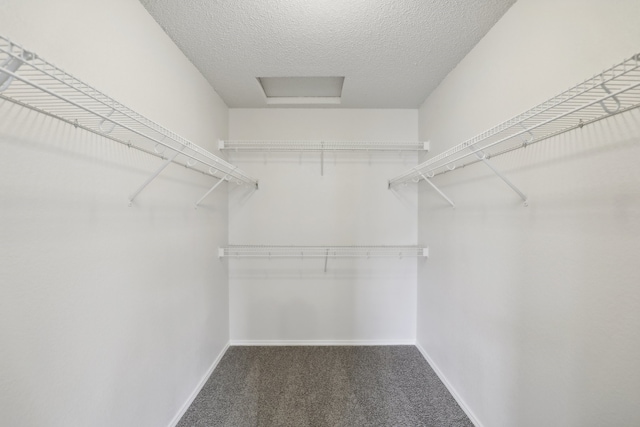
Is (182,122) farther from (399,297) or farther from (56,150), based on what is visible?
(399,297)

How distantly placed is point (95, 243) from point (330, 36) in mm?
1555

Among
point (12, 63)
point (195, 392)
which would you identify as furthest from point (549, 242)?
point (195, 392)

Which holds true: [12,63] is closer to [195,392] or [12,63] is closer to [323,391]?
[195,392]

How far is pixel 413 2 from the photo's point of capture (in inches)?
45.9

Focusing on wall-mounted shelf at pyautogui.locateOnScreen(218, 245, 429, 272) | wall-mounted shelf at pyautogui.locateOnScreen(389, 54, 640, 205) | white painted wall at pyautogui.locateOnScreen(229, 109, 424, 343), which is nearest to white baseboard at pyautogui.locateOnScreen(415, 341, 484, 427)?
white painted wall at pyautogui.locateOnScreen(229, 109, 424, 343)

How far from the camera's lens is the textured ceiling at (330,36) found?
120 centimetres

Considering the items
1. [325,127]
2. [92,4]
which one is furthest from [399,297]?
[92,4]

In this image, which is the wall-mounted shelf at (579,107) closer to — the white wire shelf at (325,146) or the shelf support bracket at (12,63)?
the white wire shelf at (325,146)

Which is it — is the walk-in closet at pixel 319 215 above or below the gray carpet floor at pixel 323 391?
above

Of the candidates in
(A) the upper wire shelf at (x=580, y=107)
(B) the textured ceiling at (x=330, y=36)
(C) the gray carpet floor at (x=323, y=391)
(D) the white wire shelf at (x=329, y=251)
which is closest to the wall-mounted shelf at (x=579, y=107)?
(A) the upper wire shelf at (x=580, y=107)

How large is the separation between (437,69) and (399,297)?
1968 mm

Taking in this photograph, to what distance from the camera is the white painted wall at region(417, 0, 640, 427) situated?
755mm

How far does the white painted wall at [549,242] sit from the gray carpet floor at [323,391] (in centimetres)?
30

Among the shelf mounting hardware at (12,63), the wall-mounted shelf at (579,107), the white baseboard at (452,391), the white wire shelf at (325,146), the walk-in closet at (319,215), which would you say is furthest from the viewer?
the white wire shelf at (325,146)
